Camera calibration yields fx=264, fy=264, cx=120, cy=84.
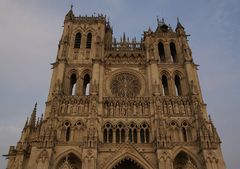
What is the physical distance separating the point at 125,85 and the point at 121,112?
13.0 ft

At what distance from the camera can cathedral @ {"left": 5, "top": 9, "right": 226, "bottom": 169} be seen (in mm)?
23109

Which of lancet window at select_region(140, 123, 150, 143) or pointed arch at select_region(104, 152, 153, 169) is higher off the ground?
lancet window at select_region(140, 123, 150, 143)

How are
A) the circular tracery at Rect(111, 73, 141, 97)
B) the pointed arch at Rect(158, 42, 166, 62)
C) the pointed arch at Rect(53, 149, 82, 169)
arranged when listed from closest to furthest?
the pointed arch at Rect(53, 149, 82, 169) < the circular tracery at Rect(111, 73, 141, 97) < the pointed arch at Rect(158, 42, 166, 62)

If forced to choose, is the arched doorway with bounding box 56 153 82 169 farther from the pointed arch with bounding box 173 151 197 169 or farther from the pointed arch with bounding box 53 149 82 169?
the pointed arch with bounding box 173 151 197 169

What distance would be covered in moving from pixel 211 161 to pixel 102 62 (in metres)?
15.5

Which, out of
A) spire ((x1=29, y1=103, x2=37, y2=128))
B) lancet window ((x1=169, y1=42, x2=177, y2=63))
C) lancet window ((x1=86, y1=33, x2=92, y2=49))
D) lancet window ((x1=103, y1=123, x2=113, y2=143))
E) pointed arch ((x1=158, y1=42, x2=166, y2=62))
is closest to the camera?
lancet window ((x1=103, y1=123, x2=113, y2=143))

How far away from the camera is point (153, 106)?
26.6 meters

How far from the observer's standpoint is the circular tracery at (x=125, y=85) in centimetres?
2883

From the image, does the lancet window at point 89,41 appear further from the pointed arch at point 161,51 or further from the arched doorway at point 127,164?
the arched doorway at point 127,164

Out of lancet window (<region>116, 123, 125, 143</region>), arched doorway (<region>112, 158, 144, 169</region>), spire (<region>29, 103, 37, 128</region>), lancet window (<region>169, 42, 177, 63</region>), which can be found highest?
lancet window (<region>169, 42, 177, 63</region>)

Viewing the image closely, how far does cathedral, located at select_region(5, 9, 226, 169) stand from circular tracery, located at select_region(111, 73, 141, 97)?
111 mm

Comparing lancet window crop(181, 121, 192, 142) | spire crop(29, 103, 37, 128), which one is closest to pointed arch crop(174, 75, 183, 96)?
lancet window crop(181, 121, 192, 142)

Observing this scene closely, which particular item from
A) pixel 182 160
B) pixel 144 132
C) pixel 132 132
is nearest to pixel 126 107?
pixel 132 132

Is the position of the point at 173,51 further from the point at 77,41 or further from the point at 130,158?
the point at 130,158
